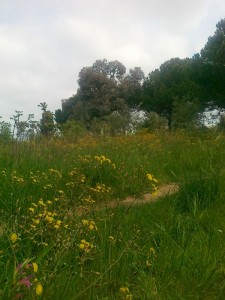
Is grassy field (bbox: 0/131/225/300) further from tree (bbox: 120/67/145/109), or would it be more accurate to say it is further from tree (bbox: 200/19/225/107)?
tree (bbox: 120/67/145/109)

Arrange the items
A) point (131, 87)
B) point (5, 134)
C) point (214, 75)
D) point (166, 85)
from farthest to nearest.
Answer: point (131, 87) < point (166, 85) < point (214, 75) < point (5, 134)

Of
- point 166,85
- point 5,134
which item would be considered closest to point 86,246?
point 5,134

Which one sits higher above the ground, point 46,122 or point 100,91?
point 100,91

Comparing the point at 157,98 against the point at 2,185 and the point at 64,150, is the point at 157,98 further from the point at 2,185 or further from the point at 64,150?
the point at 2,185

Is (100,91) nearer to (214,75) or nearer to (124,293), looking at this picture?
(214,75)

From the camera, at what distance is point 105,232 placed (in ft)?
8.26

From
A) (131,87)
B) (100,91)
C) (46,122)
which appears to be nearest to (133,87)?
(131,87)

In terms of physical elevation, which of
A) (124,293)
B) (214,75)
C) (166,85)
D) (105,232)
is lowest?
(124,293)

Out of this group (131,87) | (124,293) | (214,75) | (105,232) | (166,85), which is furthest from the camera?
(131,87)

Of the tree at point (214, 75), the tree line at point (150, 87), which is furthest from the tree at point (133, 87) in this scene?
the tree at point (214, 75)

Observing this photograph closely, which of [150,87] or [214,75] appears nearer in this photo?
[214,75]

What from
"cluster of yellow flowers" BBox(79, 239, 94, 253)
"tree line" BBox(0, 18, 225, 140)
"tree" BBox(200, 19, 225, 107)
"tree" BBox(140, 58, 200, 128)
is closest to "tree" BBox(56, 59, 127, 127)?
"tree line" BBox(0, 18, 225, 140)

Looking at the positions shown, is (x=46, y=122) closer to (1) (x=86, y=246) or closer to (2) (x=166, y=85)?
(1) (x=86, y=246)

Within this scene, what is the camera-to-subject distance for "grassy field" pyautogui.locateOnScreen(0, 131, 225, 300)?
6.48ft
